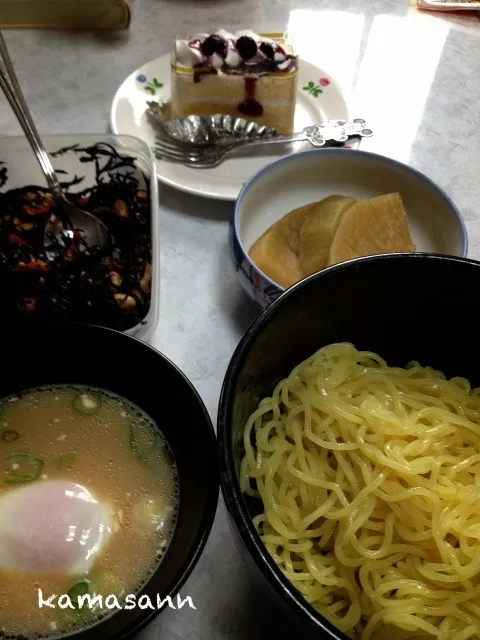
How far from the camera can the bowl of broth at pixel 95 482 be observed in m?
0.68

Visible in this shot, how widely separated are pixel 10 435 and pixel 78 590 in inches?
9.5

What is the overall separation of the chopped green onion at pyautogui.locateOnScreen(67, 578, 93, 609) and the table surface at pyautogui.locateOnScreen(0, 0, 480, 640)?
0.32 feet

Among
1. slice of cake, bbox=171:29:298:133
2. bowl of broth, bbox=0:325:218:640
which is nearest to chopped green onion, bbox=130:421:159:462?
bowl of broth, bbox=0:325:218:640

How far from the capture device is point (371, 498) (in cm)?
64

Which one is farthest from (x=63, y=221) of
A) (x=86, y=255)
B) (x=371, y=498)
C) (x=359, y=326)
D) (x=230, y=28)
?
(x=230, y=28)

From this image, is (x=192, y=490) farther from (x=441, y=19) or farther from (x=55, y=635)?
(x=441, y=19)

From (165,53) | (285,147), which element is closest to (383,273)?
(285,147)

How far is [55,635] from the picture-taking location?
0.67 meters

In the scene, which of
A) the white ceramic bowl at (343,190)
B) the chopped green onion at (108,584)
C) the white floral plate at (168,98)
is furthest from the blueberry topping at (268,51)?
the chopped green onion at (108,584)

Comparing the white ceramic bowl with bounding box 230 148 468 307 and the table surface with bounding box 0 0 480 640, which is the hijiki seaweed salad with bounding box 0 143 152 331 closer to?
the table surface with bounding box 0 0 480 640

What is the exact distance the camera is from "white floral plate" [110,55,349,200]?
119 centimetres

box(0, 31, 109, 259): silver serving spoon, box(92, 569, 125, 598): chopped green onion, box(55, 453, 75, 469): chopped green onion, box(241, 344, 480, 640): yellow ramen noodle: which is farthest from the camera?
box(0, 31, 109, 259): silver serving spoon

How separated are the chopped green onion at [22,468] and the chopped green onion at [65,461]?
2 cm

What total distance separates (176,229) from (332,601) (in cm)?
75
